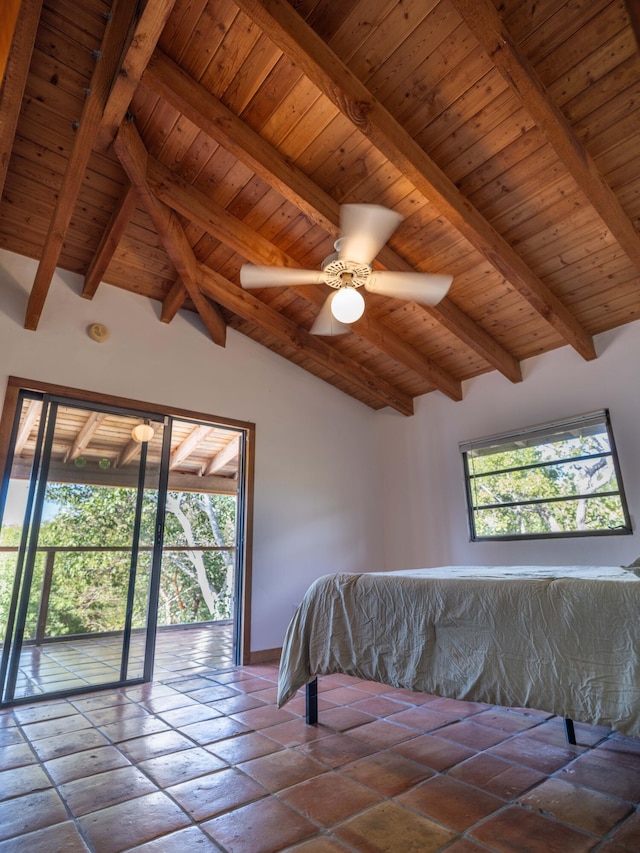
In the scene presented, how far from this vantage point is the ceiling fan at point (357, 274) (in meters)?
2.20

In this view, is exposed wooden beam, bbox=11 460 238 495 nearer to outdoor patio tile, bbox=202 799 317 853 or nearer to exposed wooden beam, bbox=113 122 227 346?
exposed wooden beam, bbox=113 122 227 346

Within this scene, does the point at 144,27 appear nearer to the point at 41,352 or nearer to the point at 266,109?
the point at 266,109

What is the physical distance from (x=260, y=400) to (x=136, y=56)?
9.35ft

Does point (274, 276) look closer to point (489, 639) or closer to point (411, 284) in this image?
point (411, 284)

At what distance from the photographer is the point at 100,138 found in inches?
108

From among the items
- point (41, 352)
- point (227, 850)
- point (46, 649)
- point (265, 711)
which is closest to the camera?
point (227, 850)

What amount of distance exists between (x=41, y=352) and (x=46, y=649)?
2079 millimetres

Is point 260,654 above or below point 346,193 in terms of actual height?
below

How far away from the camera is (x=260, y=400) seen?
460 centimetres

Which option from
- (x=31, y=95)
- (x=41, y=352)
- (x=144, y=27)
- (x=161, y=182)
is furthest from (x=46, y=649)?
(x=144, y=27)

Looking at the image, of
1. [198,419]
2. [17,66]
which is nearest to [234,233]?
[17,66]

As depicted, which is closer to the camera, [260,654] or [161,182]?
[161,182]

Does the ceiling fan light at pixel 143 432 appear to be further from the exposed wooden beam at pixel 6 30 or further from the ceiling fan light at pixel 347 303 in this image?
the exposed wooden beam at pixel 6 30

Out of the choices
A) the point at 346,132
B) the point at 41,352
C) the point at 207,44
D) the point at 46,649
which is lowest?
the point at 46,649
